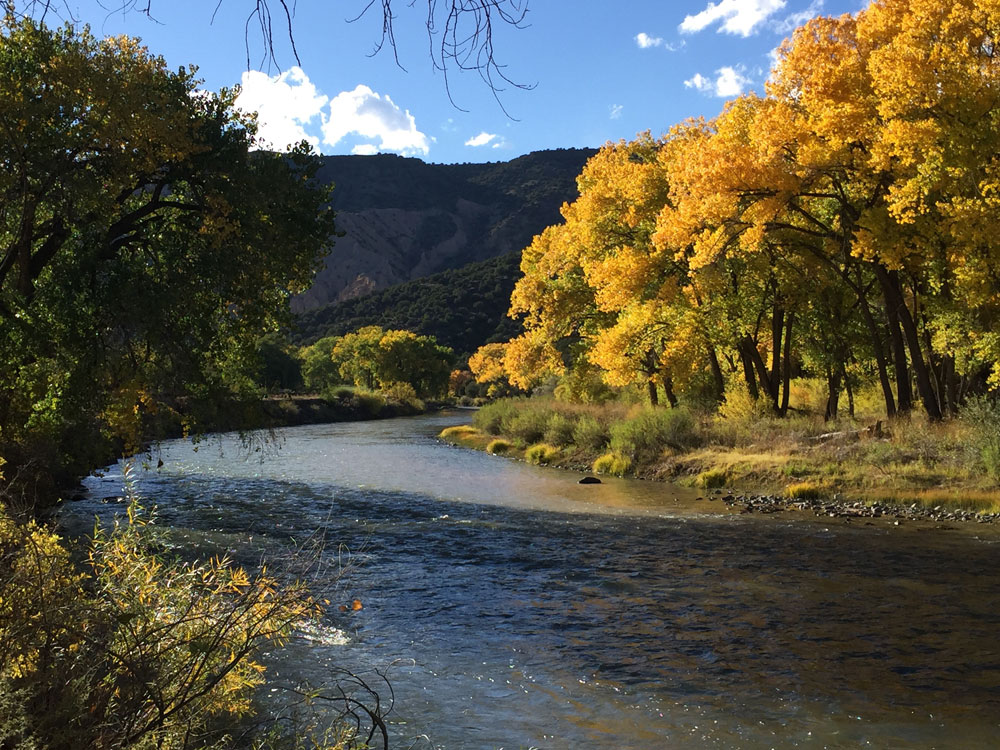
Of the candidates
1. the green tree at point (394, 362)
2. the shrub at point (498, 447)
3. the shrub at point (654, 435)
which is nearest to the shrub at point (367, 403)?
the green tree at point (394, 362)

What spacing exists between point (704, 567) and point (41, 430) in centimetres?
1181

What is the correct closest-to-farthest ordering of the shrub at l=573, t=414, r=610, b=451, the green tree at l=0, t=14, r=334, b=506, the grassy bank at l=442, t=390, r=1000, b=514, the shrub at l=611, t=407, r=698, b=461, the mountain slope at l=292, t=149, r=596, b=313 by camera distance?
the green tree at l=0, t=14, r=334, b=506 < the grassy bank at l=442, t=390, r=1000, b=514 < the shrub at l=611, t=407, r=698, b=461 < the shrub at l=573, t=414, r=610, b=451 < the mountain slope at l=292, t=149, r=596, b=313

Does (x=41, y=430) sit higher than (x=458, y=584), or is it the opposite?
(x=41, y=430)

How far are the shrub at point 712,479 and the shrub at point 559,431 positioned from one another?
931cm

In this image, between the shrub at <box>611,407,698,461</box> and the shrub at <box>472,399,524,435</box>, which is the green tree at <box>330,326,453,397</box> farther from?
the shrub at <box>611,407,698,461</box>

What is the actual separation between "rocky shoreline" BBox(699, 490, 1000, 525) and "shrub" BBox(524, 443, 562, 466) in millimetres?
9963

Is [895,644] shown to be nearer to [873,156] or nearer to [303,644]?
[303,644]

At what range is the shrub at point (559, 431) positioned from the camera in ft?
98.1

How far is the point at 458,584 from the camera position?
435 inches

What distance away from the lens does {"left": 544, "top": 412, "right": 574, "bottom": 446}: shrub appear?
29906 millimetres

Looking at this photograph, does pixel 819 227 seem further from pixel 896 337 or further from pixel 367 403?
pixel 367 403

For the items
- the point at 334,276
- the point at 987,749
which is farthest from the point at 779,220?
the point at 334,276

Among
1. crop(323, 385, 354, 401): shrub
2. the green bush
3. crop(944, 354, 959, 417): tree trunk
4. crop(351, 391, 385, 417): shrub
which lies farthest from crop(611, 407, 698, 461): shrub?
crop(351, 391, 385, 417): shrub

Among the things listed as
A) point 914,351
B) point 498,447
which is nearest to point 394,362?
point 498,447
